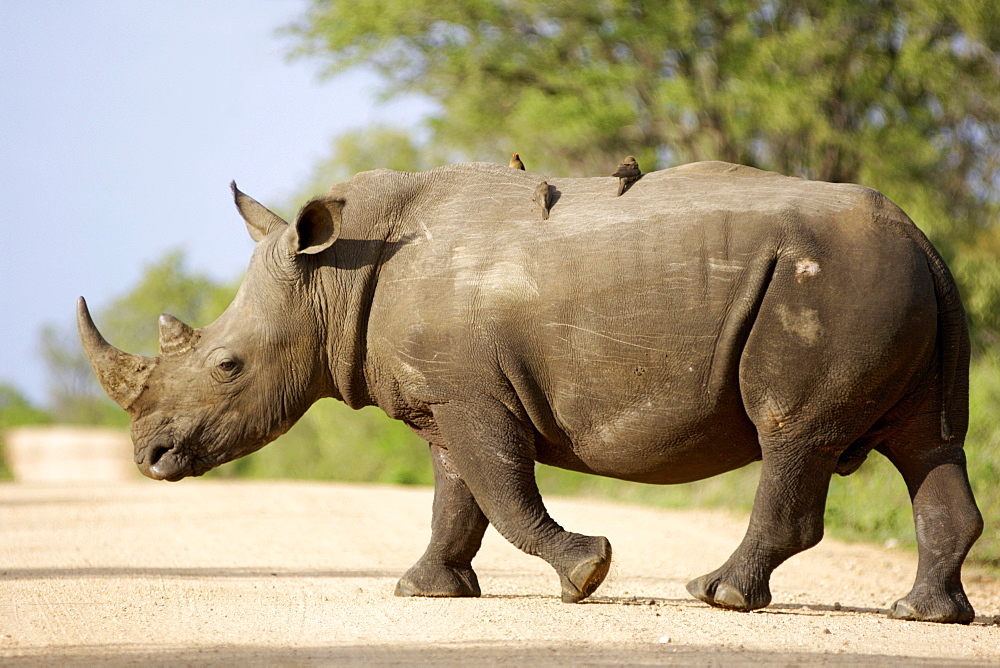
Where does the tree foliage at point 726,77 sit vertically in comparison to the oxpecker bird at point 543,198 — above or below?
below

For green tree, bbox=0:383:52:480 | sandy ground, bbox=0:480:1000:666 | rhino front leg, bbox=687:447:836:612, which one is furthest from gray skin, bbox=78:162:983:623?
green tree, bbox=0:383:52:480

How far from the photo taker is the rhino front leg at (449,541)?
252 inches

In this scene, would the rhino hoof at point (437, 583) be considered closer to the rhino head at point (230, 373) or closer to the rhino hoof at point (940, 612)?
the rhino head at point (230, 373)

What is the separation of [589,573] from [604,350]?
1.07 meters

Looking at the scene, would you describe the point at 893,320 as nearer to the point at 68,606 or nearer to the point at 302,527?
the point at 68,606

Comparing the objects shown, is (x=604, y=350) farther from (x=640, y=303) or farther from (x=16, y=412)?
(x=16, y=412)

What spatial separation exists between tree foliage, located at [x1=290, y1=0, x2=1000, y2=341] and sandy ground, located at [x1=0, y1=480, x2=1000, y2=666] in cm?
993

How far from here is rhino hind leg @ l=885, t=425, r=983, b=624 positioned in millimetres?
5785

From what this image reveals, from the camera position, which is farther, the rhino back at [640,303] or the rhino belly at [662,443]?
the rhino belly at [662,443]

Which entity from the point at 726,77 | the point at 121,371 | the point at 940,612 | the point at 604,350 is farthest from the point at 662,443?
the point at 726,77

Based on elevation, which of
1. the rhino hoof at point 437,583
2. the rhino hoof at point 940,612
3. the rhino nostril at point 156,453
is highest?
the rhino nostril at point 156,453

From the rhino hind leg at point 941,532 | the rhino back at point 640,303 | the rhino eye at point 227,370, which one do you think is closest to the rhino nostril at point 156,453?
the rhino eye at point 227,370

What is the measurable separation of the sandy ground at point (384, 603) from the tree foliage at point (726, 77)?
9.93 m

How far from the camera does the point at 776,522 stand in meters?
5.67
